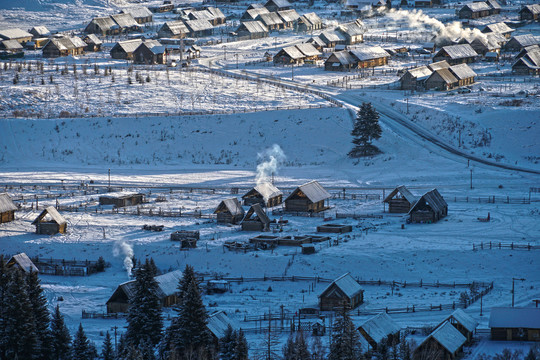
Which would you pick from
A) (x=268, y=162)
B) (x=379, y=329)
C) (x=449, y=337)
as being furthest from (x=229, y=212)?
(x=449, y=337)

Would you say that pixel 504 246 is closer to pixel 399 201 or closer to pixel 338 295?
pixel 399 201

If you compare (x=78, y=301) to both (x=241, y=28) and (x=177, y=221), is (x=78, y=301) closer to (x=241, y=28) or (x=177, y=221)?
(x=177, y=221)

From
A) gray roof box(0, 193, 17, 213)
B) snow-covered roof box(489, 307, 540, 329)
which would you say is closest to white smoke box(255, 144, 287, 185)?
gray roof box(0, 193, 17, 213)

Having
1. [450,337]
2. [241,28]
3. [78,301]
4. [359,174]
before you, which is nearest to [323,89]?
[359,174]

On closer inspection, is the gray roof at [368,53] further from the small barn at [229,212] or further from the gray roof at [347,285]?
the gray roof at [347,285]

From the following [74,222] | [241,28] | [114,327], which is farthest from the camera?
[241,28]

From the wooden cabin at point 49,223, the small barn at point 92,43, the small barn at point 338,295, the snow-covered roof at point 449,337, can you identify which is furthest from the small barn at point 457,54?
the snow-covered roof at point 449,337
